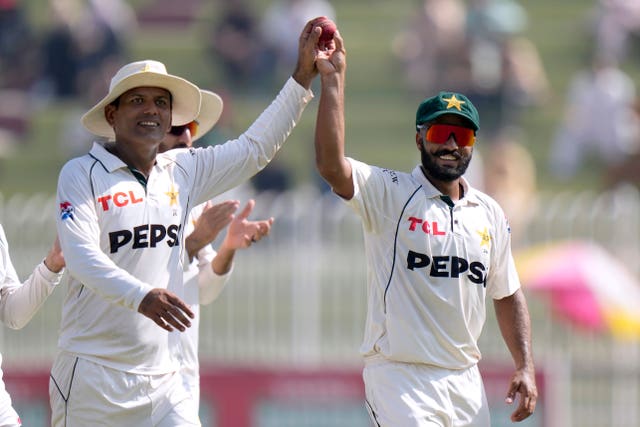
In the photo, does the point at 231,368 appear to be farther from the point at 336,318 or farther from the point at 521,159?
the point at 521,159

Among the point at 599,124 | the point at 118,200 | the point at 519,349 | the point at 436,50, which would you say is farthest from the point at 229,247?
the point at 436,50

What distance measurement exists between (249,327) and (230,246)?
6.41 m

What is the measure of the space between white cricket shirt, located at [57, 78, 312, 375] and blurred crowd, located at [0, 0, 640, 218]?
10.8 m

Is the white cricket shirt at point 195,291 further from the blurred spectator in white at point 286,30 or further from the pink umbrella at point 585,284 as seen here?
the blurred spectator in white at point 286,30

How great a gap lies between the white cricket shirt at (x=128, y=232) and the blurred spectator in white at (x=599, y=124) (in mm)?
11405

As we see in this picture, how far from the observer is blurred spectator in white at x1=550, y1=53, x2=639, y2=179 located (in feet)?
56.4

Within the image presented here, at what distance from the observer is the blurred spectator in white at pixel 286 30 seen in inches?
729

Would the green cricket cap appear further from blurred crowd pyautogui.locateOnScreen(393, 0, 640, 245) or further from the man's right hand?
blurred crowd pyautogui.locateOnScreen(393, 0, 640, 245)

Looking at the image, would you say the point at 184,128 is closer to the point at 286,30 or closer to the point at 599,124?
the point at 599,124

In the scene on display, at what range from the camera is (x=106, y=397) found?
19.3ft

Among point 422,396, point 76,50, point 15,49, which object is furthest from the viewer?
point 15,49

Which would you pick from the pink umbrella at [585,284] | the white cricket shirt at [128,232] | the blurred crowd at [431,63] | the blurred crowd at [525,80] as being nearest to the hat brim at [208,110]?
the white cricket shirt at [128,232]

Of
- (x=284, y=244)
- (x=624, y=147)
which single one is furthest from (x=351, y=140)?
(x=284, y=244)

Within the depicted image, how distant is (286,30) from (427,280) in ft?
41.7
